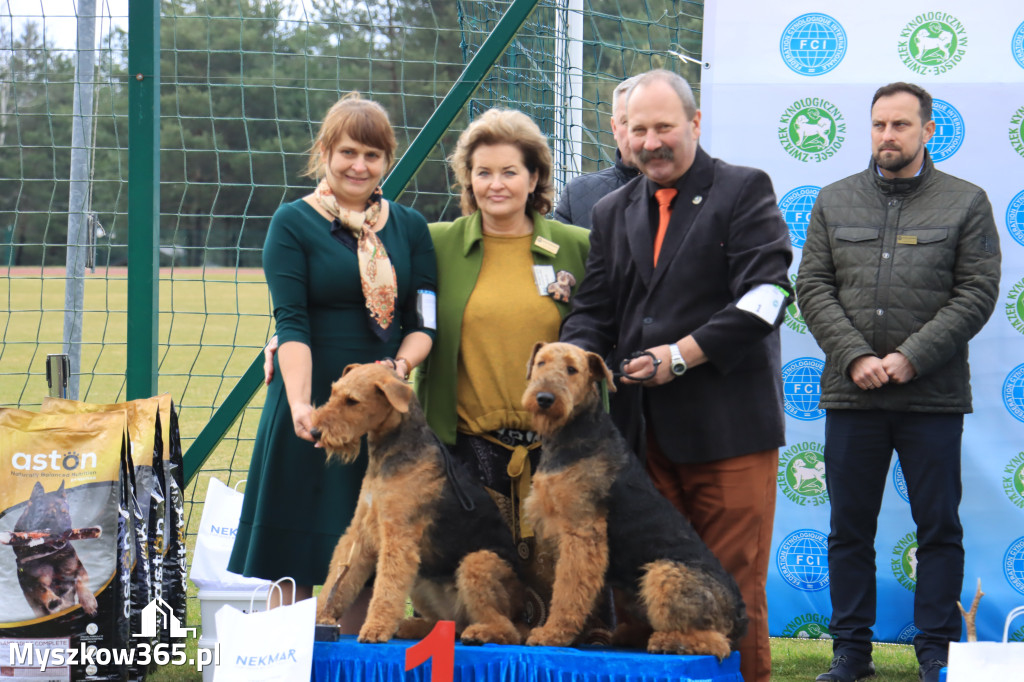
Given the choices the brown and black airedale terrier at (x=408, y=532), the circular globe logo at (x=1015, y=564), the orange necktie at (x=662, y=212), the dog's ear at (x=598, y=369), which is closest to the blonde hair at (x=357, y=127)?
the brown and black airedale terrier at (x=408, y=532)

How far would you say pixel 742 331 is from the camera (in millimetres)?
2844

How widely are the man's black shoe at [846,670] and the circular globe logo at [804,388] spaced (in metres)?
1.17

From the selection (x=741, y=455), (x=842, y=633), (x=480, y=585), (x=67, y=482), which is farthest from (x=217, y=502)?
(x=842, y=633)

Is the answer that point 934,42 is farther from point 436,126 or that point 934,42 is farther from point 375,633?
point 375,633

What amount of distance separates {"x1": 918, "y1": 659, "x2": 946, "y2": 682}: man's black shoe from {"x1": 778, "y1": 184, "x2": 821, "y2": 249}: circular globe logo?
1.92 m

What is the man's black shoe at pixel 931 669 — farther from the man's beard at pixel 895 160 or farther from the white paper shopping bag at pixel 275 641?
the white paper shopping bag at pixel 275 641

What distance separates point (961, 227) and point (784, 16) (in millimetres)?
1399

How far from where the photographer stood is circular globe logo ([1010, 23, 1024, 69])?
175 inches

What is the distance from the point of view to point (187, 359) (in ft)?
51.9

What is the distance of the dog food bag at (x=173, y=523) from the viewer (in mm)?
3875

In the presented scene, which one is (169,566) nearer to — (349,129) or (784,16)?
(349,129)

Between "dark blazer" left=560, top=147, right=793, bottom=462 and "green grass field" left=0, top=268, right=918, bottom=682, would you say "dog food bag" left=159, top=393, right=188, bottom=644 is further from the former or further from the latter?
"dark blazer" left=560, top=147, right=793, bottom=462

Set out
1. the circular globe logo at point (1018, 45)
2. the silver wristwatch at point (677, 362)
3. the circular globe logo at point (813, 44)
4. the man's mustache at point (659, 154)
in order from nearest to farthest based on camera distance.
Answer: the silver wristwatch at point (677, 362)
the man's mustache at point (659, 154)
the circular globe logo at point (1018, 45)
the circular globe logo at point (813, 44)

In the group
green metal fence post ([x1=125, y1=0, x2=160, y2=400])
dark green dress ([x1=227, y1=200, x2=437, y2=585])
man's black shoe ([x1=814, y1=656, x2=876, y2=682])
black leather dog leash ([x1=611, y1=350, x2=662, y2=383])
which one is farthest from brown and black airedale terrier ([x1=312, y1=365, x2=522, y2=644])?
man's black shoe ([x1=814, y1=656, x2=876, y2=682])
